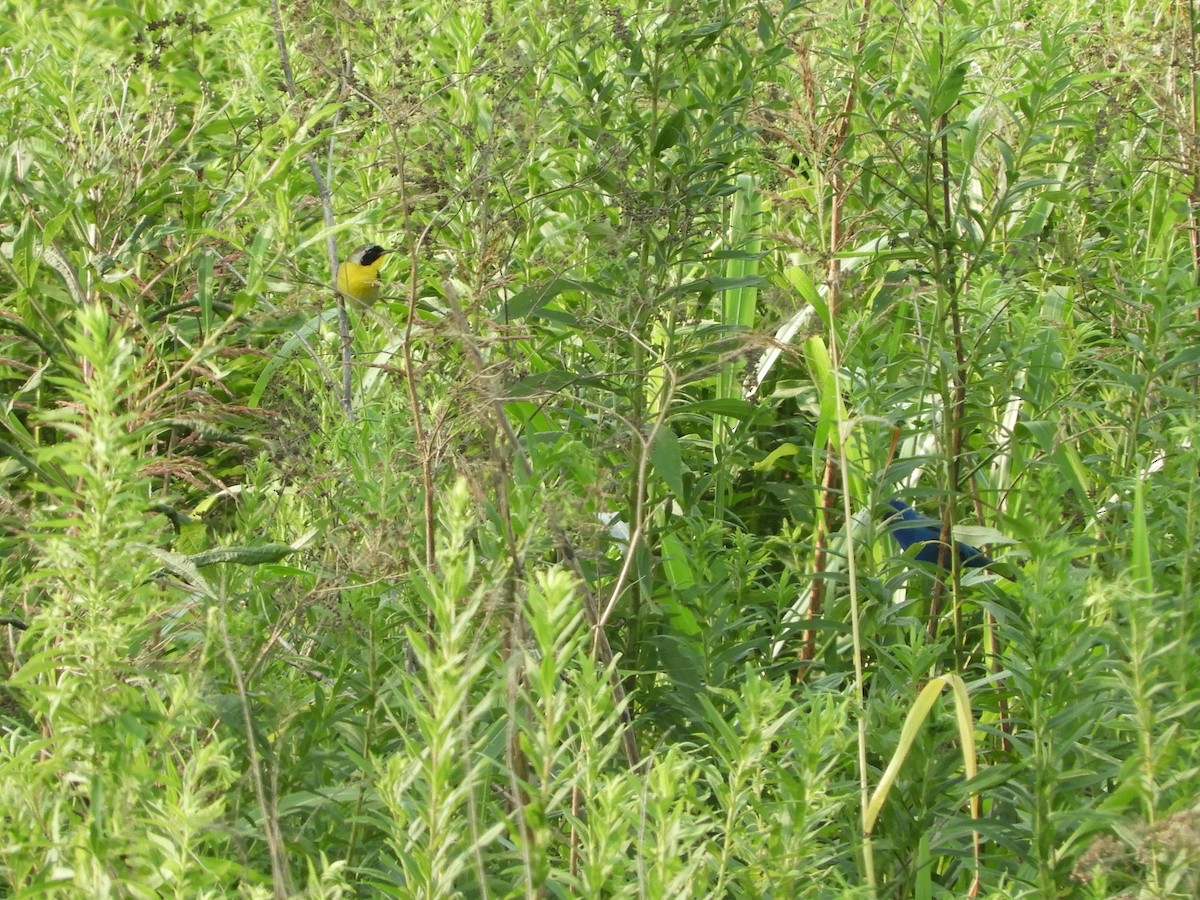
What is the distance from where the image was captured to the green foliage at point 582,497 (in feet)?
5.03

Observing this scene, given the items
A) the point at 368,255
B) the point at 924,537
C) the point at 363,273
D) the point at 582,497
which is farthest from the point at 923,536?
the point at 368,255

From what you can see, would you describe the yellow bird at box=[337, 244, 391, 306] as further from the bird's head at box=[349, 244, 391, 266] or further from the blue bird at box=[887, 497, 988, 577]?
the blue bird at box=[887, 497, 988, 577]

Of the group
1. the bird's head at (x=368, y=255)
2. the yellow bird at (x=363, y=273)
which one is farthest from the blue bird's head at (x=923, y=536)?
the bird's head at (x=368, y=255)

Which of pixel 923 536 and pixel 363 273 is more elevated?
pixel 363 273

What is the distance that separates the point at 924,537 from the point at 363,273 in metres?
1.59

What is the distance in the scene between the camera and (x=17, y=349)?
362 centimetres

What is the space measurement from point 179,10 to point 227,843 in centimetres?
280

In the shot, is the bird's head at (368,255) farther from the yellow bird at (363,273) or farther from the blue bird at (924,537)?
the blue bird at (924,537)

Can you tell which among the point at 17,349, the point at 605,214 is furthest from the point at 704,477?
the point at 17,349

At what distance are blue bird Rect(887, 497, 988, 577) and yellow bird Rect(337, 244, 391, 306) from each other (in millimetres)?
1312

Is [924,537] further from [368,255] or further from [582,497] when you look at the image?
[368,255]

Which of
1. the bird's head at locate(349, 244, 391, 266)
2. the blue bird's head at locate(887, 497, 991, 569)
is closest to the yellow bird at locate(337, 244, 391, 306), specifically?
the bird's head at locate(349, 244, 391, 266)

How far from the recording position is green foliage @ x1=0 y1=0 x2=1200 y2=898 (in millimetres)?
1533

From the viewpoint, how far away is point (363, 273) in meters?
3.53
